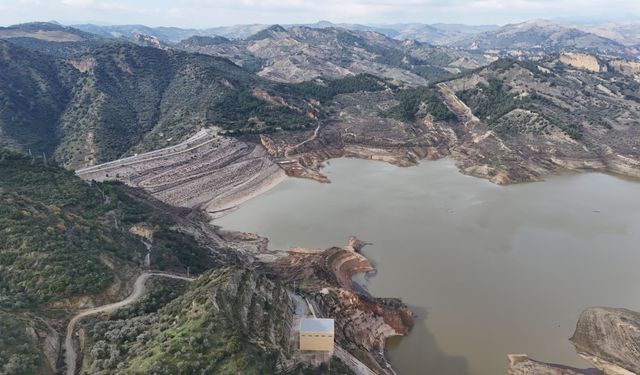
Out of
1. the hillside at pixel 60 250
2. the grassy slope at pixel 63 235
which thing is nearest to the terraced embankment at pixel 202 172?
the grassy slope at pixel 63 235

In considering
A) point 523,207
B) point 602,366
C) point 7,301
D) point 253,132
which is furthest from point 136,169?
point 602,366

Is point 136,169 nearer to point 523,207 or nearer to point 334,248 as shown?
point 334,248

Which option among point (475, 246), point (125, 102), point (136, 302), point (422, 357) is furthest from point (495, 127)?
point (136, 302)

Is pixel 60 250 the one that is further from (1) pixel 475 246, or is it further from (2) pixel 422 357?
(1) pixel 475 246

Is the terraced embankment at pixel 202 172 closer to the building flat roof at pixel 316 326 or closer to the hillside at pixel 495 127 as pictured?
the hillside at pixel 495 127

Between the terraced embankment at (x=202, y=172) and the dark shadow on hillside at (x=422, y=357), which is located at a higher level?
the terraced embankment at (x=202, y=172)

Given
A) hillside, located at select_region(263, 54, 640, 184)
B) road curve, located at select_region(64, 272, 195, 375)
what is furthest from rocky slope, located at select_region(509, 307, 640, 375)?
hillside, located at select_region(263, 54, 640, 184)

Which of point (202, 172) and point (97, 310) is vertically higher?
point (97, 310)
